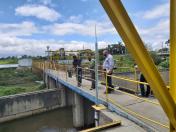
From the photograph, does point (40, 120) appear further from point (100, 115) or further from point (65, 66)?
point (100, 115)

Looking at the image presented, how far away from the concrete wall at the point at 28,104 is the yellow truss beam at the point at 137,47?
1462 centimetres

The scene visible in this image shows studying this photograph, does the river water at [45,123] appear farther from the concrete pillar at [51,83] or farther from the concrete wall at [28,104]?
the concrete pillar at [51,83]

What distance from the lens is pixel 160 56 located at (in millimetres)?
25766

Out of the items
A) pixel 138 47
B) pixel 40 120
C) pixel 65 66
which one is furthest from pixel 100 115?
pixel 65 66

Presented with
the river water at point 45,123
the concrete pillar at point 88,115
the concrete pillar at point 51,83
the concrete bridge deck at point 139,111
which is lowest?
the river water at point 45,123

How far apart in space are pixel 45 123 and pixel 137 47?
13.8 meters

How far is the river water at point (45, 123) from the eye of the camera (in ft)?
45.2

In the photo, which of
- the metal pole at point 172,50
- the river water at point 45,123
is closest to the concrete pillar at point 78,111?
the river water at point 45,123

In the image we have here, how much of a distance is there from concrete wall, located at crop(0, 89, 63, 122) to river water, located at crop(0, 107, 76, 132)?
437mm

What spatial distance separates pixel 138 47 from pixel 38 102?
15340mm

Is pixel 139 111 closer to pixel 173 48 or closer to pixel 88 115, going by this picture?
pixel 173 48

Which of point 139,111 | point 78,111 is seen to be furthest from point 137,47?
point 78,111

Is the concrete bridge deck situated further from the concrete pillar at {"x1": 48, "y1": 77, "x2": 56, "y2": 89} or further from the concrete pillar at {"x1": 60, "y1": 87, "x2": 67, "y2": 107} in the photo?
the concrete pillar at {"x1": 48, "y1": 77, "x2": 56, "y2": 89}

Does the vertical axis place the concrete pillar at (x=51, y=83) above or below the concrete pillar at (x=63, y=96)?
above
